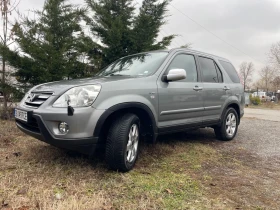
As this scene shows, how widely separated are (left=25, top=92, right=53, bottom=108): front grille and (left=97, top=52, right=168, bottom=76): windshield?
1261 millimetres

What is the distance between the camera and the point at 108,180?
9.70 feet

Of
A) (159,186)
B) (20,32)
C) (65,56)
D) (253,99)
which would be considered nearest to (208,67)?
(159,186)

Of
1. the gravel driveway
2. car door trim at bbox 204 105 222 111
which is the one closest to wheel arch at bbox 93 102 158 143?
car door trim at bbox 204 105 222 111

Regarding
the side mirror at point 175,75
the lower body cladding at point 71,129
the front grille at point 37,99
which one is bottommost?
the lower body cladding at point 71,129

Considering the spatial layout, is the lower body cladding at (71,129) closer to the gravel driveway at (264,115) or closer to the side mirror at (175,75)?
the side mirror at (175,75)

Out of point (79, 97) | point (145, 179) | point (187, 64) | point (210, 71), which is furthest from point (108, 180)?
point (210, 71)

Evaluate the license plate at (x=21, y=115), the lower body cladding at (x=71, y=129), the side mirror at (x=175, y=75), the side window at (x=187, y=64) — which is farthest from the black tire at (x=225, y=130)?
the license plate at (x=21, y=115)

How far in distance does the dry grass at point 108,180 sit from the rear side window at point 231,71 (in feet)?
6.77

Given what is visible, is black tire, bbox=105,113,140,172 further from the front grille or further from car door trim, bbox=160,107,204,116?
the front grille

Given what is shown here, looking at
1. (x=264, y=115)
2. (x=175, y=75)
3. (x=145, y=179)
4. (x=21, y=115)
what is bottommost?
(x=264, y=115)

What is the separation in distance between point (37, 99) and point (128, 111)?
113 cm

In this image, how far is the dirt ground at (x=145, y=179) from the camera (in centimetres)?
246

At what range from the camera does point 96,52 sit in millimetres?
7457

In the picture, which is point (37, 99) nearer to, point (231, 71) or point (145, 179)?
point (145, 179)
